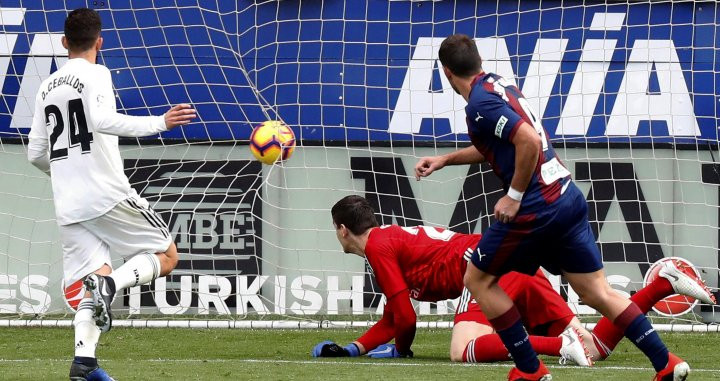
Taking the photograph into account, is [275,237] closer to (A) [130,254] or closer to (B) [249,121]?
(B) [249,121]

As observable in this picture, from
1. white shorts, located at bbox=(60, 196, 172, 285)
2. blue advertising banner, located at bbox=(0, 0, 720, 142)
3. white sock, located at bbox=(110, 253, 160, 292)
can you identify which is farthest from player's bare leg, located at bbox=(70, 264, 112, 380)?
blue advertising banner, located at bbox=(0, 0, 720, 142)

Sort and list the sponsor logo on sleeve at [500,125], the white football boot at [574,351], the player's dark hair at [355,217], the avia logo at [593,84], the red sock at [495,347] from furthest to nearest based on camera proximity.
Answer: the avia logo at [593,84] → the player's dark hair at [355,217] → the red sock at [495,347] → the white football boot at [574,351] → the sponsor logo on sleeve at [500,125]

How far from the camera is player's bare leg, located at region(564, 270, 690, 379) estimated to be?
17.0 feet

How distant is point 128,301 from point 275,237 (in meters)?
1.19

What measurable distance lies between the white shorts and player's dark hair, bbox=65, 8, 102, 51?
729 mm

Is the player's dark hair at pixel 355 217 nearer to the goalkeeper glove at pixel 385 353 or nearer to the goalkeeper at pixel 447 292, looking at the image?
the goalkeeper at pixel 447 292

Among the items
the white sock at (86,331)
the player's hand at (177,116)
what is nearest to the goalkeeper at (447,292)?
the player's hand at (177,116)

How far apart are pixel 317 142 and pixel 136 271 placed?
396cm

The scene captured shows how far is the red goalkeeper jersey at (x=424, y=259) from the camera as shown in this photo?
21.7 feet

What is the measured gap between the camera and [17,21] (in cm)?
945

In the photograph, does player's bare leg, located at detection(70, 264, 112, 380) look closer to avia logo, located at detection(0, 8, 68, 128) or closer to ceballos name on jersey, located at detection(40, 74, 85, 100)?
ceballos name on jersey, located at detection(40, 74, 85, 100)

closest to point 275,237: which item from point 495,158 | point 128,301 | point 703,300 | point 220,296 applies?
point 220,296

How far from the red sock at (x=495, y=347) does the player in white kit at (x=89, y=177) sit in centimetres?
166

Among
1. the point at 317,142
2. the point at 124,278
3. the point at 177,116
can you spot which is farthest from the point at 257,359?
the point at 317,142
